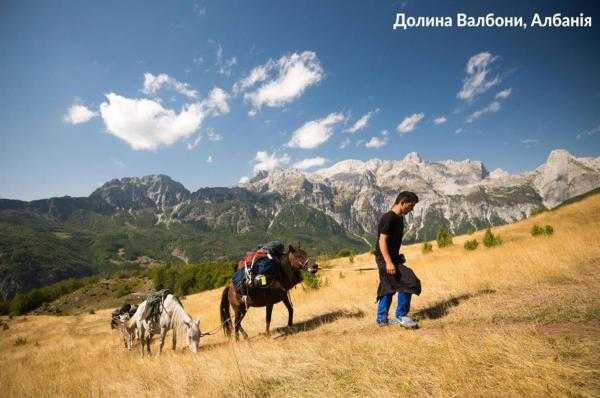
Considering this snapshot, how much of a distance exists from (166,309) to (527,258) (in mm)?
11957

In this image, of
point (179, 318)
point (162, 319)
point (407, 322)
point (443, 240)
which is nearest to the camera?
point (407, 322)

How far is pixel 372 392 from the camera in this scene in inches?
165

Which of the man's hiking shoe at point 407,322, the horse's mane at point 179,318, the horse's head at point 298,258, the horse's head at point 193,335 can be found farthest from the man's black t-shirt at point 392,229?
the horse's mane at point 179,318

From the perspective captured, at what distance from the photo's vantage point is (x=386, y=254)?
25.0ft

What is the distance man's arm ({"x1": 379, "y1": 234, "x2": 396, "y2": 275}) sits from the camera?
24.3 ft

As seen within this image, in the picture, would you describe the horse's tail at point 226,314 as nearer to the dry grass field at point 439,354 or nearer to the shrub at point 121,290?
the dry grass field at point 439,354

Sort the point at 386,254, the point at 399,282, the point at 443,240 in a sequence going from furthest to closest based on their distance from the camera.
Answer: the point at 443,240
the point at 399,282
the point at 386,254

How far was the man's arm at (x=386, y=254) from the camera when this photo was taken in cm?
741

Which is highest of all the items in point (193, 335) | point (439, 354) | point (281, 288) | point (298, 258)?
point (298, 258)

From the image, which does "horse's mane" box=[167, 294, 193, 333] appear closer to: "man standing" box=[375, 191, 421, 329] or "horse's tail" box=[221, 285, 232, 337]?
"horse's tail" box=[221, 285, 232, 337]

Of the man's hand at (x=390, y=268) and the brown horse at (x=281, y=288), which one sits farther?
the brown horse at (x=281, y=288)

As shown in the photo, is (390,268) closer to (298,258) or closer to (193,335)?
(298,258)

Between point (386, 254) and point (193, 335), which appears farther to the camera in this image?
point (193, 335)

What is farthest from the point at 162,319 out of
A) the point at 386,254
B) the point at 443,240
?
the point at 443,240
